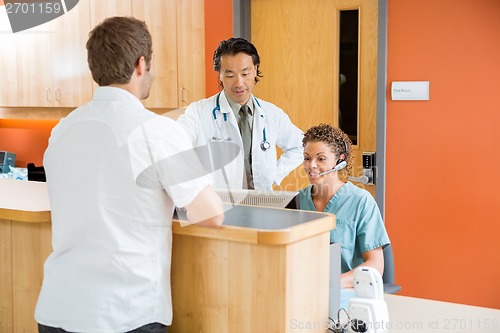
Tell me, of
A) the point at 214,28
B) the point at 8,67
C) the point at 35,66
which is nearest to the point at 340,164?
the point at 214,28

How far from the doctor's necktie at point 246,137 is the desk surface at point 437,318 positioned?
1.13 meters

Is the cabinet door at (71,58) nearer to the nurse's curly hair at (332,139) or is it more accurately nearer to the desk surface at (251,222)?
the nurse's curly hair at (332,139)

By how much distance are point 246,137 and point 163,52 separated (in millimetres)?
1118

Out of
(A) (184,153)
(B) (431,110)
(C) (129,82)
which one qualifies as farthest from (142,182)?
(B) (431,110)

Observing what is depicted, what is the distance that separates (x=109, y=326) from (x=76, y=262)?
0.16 meters

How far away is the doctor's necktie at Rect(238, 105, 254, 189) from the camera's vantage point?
3018 millimetres

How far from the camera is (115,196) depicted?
1.47 m

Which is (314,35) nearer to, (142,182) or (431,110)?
(431,110)

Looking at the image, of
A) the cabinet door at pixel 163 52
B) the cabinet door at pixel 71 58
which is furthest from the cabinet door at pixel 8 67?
the cabinet door at pixel 163 52

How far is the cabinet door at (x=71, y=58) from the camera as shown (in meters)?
4.18

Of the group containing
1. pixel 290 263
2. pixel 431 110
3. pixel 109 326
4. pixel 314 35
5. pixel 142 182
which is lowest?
pixel 109 326

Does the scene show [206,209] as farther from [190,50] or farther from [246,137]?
[190,50]

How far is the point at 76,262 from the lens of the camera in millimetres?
1510

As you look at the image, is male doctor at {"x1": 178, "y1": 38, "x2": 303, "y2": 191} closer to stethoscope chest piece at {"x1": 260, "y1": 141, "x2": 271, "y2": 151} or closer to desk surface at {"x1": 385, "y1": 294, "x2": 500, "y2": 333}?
stethoscope chest piece at {"x1": 260, "y1": 141, "x2": 271, "y2": 151}
